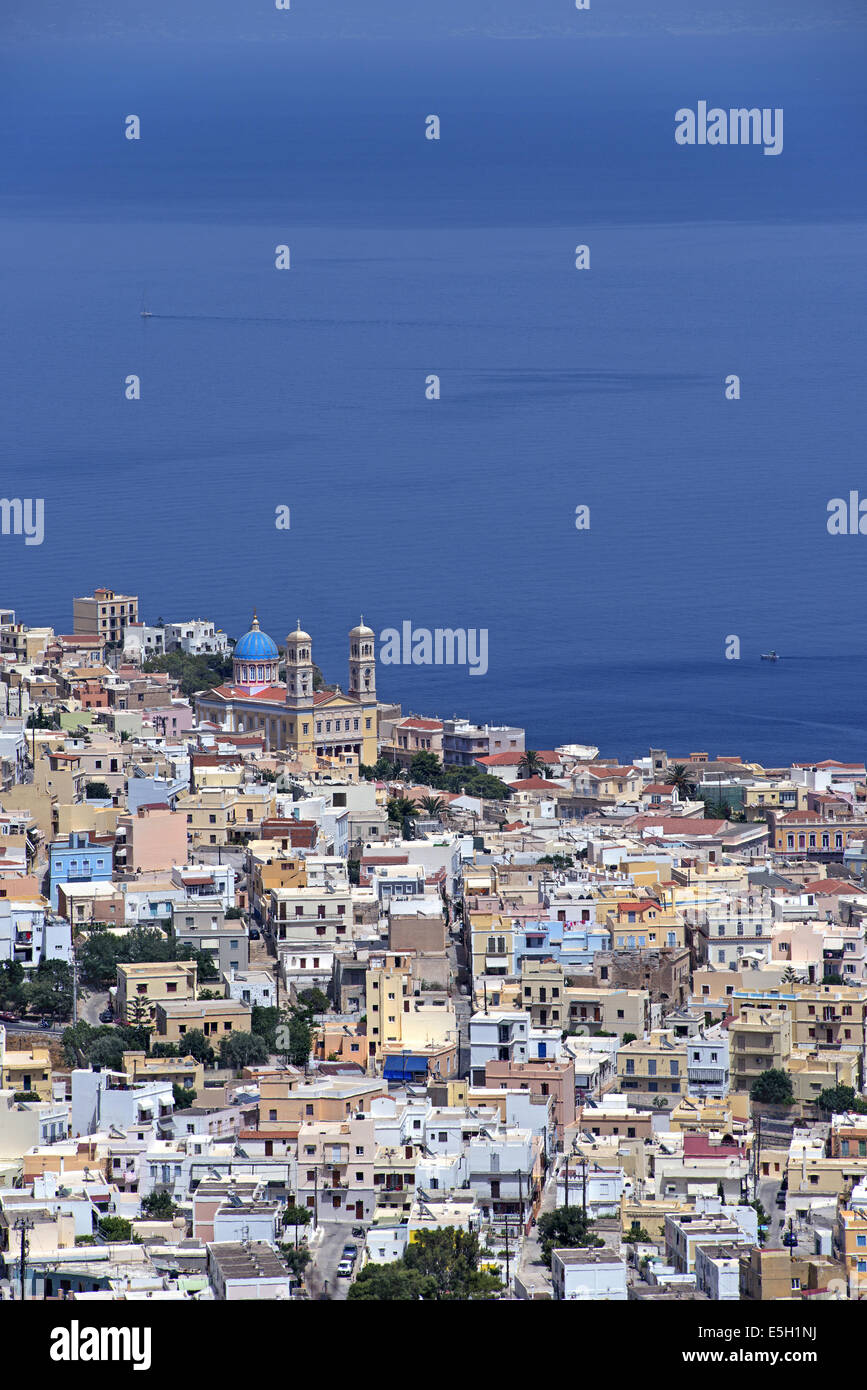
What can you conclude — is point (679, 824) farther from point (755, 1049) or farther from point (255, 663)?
point (255, 663)

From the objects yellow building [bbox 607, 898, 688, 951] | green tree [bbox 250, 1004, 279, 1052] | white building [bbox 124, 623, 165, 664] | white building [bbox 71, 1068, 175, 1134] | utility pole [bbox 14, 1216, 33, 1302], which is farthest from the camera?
white building [bbox 124, 623, 165, 664]

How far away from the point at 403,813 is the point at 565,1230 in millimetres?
7379

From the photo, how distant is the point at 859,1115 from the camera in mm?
10406


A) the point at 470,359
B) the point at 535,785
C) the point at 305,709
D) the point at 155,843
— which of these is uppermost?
the point at 470,359

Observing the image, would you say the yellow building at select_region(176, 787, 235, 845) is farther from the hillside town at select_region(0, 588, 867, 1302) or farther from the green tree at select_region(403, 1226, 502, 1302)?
the green tree at select_region(403, 1226, 502, 1302)

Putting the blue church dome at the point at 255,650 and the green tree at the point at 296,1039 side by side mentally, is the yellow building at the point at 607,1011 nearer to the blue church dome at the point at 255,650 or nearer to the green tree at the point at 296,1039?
the green tree at the point at 296,1039

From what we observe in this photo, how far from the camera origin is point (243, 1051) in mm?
11094

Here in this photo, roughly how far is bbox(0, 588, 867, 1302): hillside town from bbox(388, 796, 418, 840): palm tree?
4 cm

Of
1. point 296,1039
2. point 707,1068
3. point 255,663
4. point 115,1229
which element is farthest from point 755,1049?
point 255,663

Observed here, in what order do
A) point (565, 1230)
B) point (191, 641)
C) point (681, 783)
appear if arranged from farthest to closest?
point (191, 641), point (681, 783), point (565, 1230)

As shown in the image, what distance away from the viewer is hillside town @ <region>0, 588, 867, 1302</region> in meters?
8.66

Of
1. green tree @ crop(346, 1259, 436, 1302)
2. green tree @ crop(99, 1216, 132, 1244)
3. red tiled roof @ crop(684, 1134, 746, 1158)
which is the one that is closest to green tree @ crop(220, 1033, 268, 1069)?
red tiled roof @ crop(684, 1134, 746, 1158)

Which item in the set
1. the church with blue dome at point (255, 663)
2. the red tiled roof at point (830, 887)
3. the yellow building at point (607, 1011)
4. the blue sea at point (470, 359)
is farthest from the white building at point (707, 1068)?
the blue sea at point (470, 359)
